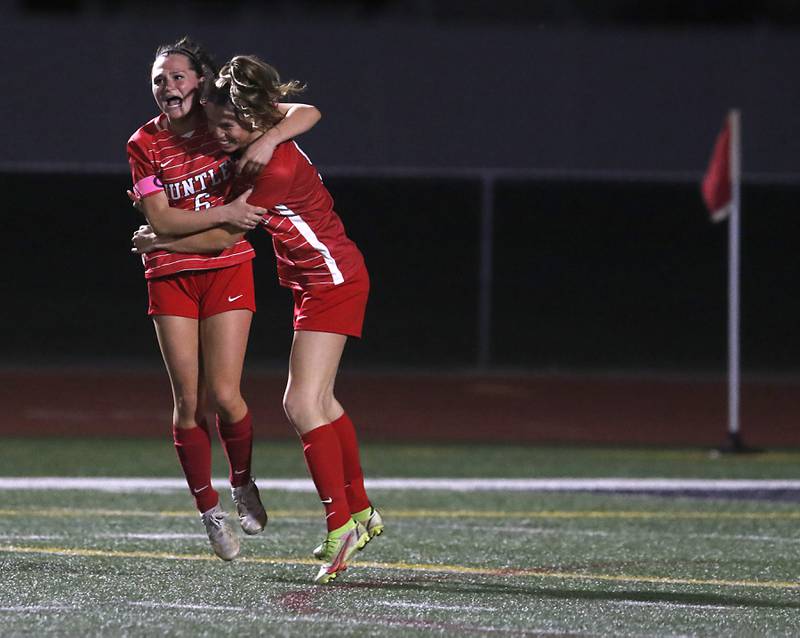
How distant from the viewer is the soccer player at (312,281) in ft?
18.4

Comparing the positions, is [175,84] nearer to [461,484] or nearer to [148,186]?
[148,186]

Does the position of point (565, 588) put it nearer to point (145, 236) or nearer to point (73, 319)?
point (145, 236)

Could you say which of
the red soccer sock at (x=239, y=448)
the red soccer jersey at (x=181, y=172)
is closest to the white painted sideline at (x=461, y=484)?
the red soccer sock at (x=239, y=448)

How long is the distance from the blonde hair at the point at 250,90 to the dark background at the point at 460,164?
13.6 meters

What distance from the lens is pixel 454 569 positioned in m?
6.16

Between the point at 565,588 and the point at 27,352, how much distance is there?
560 inches

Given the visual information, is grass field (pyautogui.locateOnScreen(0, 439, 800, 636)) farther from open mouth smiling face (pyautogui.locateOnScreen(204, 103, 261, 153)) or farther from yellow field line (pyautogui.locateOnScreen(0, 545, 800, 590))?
open mouth smiling face (pyautogui.locateOnScreen(204, 103, 261, 153))

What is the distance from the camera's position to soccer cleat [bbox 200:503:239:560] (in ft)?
19.6

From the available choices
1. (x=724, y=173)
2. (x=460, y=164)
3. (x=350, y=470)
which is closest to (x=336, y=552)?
(x=350, y=470)

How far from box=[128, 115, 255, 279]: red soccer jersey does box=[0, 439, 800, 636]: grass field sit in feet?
3.86

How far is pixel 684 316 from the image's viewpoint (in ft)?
67.5

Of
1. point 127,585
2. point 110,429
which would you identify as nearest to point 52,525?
point 127,585

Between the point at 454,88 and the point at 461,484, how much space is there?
1210 cm

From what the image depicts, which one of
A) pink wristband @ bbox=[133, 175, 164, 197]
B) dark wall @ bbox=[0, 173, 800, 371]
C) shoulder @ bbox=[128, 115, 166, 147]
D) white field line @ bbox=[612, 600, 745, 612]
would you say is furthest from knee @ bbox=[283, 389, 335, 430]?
dark wall @ bbox=[0, 173, 800, 371]
